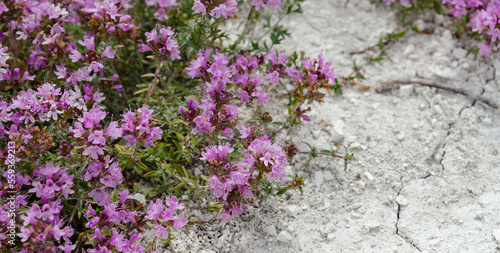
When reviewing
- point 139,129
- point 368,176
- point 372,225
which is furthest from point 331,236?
point 139,129

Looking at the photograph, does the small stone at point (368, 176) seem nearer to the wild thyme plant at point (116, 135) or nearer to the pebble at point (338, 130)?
the wild thyme plant at point (116, 135)

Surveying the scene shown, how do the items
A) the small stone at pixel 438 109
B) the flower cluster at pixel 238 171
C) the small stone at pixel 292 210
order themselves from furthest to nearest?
the small stone at pixel 438 109 → the small stone at pixel 292 210 → the flower cluster at pixel 238 171

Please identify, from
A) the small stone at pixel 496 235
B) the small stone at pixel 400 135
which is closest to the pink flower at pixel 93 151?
the small stone at pixel 400 135

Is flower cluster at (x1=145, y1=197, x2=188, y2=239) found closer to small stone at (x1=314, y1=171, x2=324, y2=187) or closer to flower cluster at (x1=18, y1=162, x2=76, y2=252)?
flower cluster at (x1=18, y1=162, x2=76, y2=252)

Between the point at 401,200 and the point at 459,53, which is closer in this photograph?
the point at 401,200

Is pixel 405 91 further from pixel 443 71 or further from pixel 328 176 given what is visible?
pixel 328 176

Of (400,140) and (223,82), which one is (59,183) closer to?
(223,82)

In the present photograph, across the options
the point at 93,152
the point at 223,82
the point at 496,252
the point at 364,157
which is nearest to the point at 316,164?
Answer: the point at 364,157
